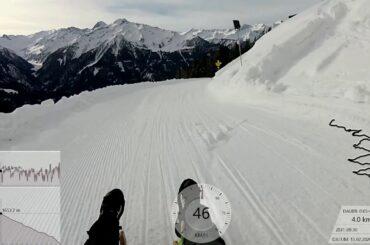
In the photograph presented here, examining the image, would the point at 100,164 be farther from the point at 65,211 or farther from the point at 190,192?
the point at 190,192

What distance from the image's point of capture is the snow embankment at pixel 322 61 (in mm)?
11242

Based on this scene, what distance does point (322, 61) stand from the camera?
13.6 m

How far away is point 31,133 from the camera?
13922 mm

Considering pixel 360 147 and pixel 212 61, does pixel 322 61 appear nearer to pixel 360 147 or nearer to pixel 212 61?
pixel 360 147

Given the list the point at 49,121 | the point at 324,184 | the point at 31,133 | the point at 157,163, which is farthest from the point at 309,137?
the point at 49,121

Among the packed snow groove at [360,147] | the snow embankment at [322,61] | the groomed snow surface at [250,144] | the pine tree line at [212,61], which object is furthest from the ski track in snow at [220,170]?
the pine tree line at [212,61]

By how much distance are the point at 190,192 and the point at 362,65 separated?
29.6 feet
